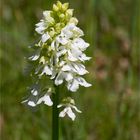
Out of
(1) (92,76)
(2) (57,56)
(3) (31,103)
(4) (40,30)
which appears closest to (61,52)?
(2) (57,56)

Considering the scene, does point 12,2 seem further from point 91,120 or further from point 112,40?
point 91,120

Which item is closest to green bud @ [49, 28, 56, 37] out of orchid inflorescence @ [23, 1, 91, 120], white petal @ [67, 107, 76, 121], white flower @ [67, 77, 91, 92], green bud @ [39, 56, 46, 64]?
orchid inflorescence @ [23, 1, 91, 120]

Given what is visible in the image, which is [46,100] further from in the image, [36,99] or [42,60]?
[42,60]

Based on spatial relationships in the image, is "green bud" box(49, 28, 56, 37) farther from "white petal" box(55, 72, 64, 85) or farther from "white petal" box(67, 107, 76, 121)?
"white petal" box(67, 107, 76, 121)

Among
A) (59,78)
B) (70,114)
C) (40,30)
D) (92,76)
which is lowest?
(70,114)

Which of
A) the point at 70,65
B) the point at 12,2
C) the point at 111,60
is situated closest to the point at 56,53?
the point at 70,65

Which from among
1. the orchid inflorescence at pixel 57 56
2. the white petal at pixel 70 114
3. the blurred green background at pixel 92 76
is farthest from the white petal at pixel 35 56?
the blurred green background at pixel 92 76
